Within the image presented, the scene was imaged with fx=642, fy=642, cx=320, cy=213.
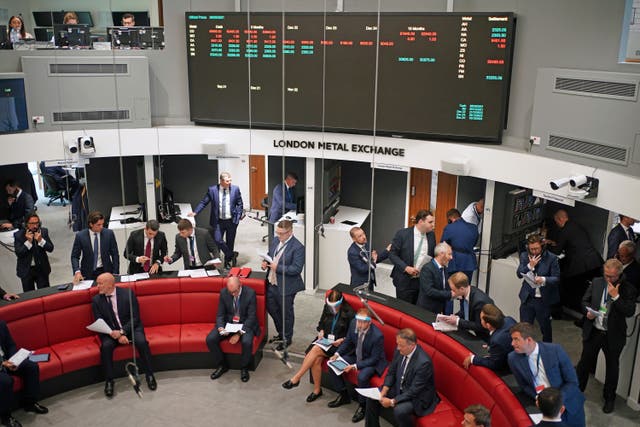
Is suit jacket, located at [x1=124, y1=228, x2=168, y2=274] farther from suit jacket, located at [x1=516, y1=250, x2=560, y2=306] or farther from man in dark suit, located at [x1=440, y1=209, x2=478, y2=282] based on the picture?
suit jacket, located at [x1=516, y1=250, x2=560, y2=306]

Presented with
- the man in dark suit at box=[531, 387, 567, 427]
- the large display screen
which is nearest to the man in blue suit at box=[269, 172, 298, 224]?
the large display screen

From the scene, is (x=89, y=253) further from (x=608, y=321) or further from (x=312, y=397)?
(x=608, y=321)

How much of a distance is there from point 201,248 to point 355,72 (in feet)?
9.34

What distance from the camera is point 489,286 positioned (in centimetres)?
824

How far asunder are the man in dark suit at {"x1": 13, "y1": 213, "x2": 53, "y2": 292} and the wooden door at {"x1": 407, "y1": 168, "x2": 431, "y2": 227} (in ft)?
16.6

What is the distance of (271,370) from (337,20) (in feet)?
13.8

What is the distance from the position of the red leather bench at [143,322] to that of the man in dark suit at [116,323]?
0.13 m

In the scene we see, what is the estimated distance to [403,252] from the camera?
7.21 meters

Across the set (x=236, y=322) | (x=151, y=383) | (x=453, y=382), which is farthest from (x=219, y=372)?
(x=453, y=382)

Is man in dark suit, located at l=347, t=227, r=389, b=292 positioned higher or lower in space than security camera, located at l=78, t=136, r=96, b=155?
lower

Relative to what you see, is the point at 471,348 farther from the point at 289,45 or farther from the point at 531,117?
the point at 289,45

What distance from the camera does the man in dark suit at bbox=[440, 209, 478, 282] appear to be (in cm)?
760

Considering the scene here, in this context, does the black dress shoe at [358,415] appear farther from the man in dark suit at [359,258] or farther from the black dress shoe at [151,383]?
the black dress shoe at [151,383]

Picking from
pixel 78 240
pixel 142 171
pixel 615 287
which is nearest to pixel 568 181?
pixel 615 287
